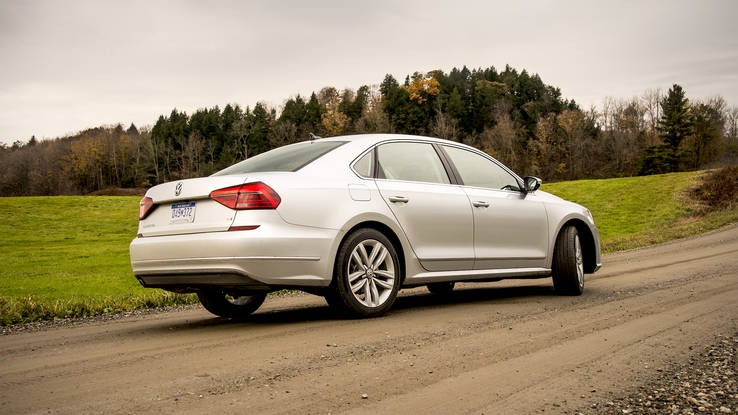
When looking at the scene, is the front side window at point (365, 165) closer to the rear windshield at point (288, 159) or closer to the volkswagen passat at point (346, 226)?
the volkswagen passat at point (346, 226)

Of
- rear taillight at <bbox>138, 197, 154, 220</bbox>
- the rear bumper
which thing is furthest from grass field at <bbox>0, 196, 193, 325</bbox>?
the rear bumper

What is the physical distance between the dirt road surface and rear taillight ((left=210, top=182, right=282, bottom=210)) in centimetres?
101

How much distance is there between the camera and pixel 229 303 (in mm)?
6520

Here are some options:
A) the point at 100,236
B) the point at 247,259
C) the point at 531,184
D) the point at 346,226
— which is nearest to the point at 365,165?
the point at 346,226

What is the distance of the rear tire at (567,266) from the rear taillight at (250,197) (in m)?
3.86

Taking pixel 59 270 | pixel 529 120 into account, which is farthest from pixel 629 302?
pixel 529 120

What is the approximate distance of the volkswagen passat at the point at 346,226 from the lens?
500cm

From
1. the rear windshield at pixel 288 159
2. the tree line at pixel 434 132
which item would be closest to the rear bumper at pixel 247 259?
the rear windshield at pixel 288 159

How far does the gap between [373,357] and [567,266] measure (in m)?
4.07


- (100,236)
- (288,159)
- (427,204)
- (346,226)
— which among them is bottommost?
(100,236)

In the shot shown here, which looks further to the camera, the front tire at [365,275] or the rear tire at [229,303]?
the rear tire at [229,303]

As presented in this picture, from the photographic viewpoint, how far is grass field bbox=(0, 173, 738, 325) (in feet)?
27.8

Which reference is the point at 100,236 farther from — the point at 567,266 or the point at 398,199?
the point at 398,199

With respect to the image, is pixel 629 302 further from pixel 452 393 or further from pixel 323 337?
pixel 452 393
